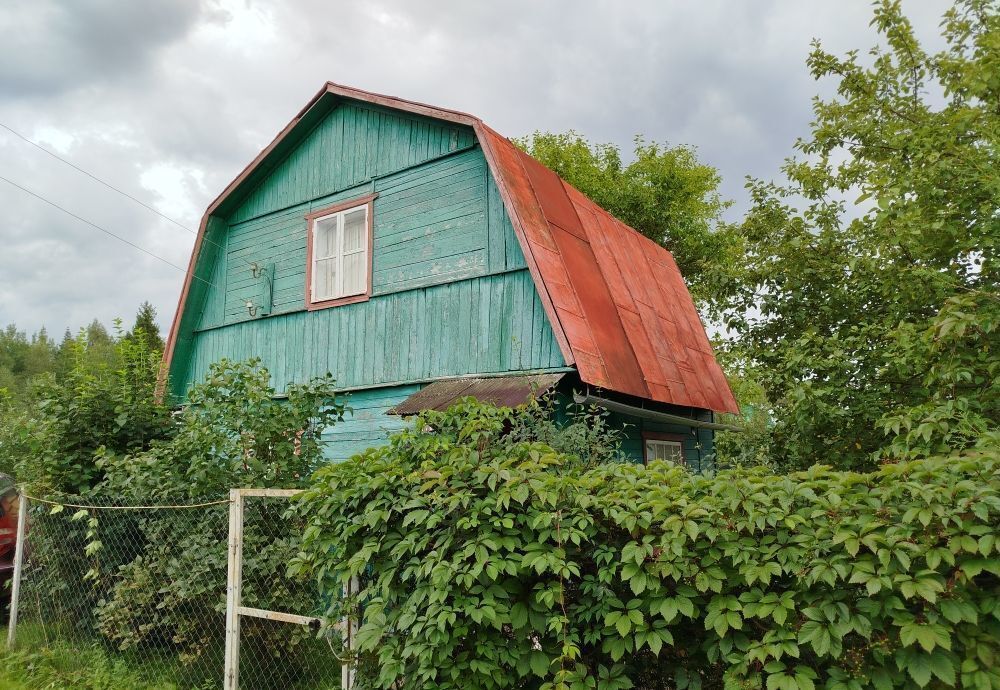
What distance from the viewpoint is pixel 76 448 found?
7551mm

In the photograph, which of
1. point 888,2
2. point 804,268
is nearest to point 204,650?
point 804,268

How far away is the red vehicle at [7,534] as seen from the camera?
8.21 m

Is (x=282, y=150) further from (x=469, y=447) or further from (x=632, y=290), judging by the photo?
(x=469, y=447)

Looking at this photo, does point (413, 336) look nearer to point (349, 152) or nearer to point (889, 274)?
point (349, 152)

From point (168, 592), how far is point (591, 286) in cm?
561

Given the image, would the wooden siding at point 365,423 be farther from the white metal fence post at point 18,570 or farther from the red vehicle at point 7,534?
the red vehicle at point 7,534

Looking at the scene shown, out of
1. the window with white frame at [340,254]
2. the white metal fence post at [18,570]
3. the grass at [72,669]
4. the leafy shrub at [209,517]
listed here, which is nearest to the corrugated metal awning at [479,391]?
the leafy shrub at [209,517]

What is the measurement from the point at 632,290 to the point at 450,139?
11.2ft

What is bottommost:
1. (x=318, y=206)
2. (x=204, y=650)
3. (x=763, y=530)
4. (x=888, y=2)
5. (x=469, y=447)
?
(x=204, y=650)

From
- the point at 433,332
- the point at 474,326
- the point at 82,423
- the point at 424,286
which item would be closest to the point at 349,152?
the point at 424,286

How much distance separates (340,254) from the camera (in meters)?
10.1

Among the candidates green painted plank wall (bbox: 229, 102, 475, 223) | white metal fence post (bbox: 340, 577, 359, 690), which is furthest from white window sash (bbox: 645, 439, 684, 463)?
white metal fence post (bbox: 340, 577, 359, 690)

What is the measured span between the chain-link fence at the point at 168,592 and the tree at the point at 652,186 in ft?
72.7

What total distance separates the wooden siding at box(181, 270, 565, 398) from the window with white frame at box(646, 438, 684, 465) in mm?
3193
